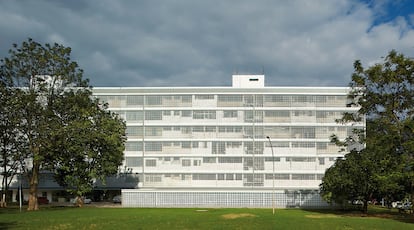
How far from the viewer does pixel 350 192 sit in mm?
52219

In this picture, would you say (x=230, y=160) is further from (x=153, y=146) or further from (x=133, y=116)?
(x=133, y=116)

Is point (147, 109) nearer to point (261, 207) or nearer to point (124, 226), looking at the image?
point (261, 207)

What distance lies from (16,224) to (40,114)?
20632 millimetres

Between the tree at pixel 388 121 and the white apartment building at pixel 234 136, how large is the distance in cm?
3705

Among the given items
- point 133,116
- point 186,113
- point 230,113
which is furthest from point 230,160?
point 133,116

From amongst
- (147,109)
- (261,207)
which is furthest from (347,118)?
(147,109)

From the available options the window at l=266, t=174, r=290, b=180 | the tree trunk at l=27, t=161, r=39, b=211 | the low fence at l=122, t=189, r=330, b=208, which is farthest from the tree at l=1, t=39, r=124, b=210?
the window at l=266, t=174, r=290, b=180

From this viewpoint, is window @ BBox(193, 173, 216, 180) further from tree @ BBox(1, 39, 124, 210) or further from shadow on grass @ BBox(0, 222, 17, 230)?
shadow on grass @ BBox(0, 222, 17, 230)

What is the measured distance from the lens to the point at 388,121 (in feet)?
145

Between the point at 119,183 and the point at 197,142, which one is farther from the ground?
the point at 197,142

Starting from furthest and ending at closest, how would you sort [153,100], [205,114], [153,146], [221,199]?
[153,100] → [205,114] → [153,146] → [221,199]

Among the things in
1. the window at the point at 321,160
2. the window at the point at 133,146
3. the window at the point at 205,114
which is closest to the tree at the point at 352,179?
the window at the point at 321,160

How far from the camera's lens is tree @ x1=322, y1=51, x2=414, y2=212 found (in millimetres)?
42375

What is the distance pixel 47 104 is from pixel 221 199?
1236 inches
